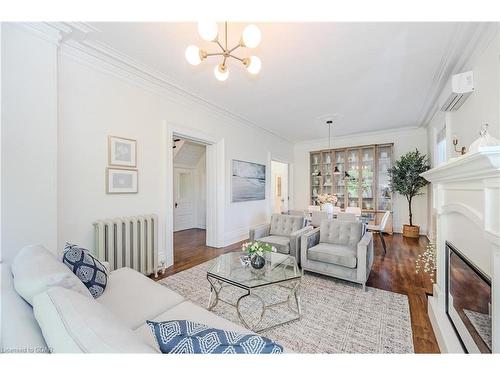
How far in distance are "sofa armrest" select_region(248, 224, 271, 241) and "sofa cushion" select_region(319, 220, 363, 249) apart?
94 cm

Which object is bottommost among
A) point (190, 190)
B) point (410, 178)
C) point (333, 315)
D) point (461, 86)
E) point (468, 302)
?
point (333, 315)

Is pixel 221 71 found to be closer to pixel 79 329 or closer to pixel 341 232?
pixel 79 329

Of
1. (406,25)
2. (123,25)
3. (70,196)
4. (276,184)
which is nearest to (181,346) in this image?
(70,196)

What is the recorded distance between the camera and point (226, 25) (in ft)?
6.66

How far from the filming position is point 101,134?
103 inches

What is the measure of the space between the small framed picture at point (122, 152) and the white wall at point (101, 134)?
64 millimetres

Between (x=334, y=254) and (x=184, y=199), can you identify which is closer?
(x=334, y=254)

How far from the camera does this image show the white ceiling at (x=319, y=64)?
2.17 m

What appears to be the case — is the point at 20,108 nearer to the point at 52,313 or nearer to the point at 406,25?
the point at 52,313

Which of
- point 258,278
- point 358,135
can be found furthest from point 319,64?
point 358,135

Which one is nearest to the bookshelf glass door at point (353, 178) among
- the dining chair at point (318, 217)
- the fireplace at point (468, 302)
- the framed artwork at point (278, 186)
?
the dining chair at point (318, 217)

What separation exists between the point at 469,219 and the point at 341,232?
5.48 ft

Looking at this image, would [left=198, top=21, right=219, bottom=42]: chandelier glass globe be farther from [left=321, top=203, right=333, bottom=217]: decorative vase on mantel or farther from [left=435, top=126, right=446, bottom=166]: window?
[left=435, top=126, right=446, bottom=166]: window
